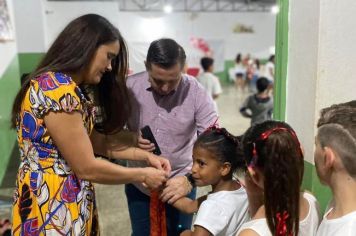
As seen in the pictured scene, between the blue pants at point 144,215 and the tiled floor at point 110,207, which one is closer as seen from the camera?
the blue pants at point 144,215

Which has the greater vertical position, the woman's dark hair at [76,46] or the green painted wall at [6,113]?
the woman's dark hair at [76,46]

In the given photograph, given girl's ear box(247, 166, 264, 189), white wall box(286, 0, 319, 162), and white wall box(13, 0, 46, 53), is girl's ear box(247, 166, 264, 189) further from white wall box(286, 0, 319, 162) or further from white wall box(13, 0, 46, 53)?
white wall box(13, 0, 46, 53)

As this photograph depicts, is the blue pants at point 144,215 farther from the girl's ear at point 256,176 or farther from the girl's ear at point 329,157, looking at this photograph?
the girl's ear at point 329,157

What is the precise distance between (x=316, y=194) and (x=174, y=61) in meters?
0.79

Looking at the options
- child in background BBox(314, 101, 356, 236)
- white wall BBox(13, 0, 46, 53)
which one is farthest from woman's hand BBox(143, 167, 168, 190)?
white wall BBox(13, 0, 46, 53)

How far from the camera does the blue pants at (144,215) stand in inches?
71.8

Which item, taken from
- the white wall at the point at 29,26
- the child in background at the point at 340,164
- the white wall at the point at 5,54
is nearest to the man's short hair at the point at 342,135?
the child in background at the point at 340,164

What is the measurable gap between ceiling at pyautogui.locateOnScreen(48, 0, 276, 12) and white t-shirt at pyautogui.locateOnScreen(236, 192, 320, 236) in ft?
42.8

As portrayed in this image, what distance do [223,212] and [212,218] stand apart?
0.16 ft

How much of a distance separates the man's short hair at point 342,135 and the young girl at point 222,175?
38 cm

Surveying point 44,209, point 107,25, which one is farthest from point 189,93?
point 44,209

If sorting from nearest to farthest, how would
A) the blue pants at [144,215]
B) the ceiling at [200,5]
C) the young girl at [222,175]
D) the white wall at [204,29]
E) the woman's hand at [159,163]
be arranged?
the young girl at [222,175] → the woman's hand at [159,163] → the blue pants at [144,215] → the white wall at [204,29] → the ceiling at [200,5]

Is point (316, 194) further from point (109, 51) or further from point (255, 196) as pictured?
point (109, 51)

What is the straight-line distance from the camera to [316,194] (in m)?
1.53
